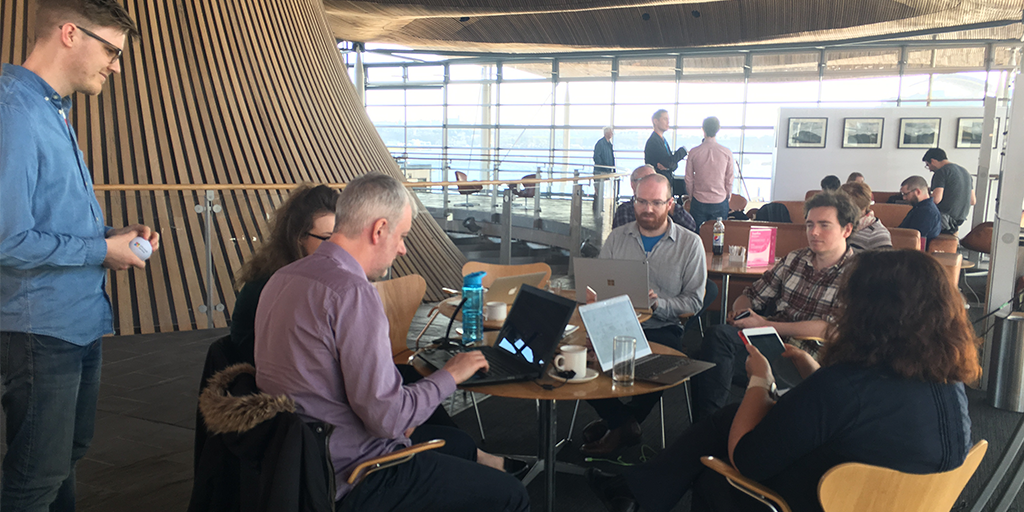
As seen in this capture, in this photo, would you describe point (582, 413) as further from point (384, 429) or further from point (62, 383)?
point (62, 383)

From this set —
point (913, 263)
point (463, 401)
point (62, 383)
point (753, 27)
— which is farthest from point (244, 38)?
point (753, 27)

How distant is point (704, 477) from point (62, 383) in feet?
6.12

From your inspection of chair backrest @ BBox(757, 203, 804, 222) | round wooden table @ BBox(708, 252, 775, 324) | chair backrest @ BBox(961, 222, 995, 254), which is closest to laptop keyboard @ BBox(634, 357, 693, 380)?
round wooden table @ BBox(708, 252, 775, 324)

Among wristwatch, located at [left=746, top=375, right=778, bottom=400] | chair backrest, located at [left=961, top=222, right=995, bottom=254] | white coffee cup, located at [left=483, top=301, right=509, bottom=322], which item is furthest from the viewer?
chair backrest, located at [left=961, top=222, right=995, bottom=254]

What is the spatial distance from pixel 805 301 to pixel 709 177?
4028 mm

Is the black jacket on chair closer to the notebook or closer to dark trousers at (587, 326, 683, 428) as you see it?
the notebook

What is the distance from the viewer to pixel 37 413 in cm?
175

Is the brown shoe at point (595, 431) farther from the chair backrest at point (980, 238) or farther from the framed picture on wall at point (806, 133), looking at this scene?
the framed picture on wall at point (806, 133)

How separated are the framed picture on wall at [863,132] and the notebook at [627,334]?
34.7 feet

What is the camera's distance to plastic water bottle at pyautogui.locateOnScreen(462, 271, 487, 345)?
2.57 metres

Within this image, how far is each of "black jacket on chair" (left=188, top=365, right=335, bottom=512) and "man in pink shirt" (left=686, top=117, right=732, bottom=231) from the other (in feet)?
20.4

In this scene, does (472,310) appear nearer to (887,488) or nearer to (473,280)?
(473,280)

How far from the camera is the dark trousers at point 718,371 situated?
3053 millimetres

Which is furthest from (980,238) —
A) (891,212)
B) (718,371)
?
(718,371)
